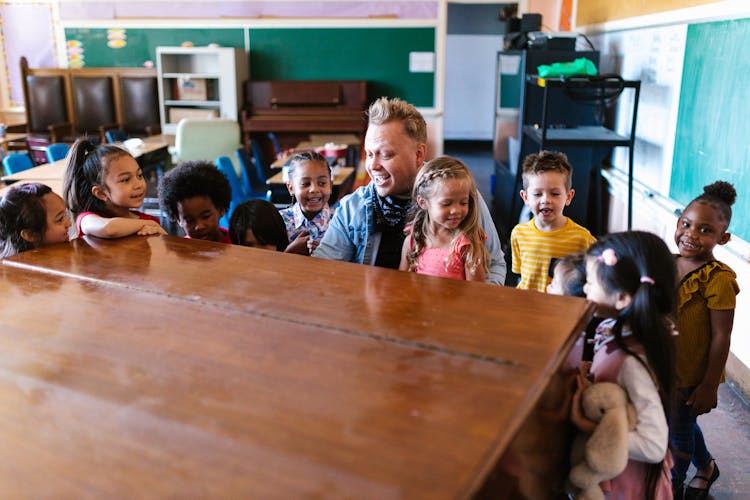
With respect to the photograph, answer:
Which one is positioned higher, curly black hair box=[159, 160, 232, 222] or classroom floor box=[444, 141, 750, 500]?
curly black hair box=[159, 160, 232, 222]

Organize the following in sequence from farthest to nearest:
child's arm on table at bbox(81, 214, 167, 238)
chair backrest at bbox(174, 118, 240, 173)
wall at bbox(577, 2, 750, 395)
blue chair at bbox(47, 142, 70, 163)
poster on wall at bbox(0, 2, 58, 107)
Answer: poster on wall at bbox(0, 2, 58, 107), chair backrest at bbox(174, 118, 240, 173), blue chair at bbox(47, 142, 70, 163), wall at bbox(577, 2, 750, 395), child's arm on table at bbox(81, 214, 167, 238)

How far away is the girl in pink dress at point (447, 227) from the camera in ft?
5.43

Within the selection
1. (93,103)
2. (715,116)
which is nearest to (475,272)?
(715,116)

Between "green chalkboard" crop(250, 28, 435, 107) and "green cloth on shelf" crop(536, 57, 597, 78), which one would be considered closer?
"green cloth on shelf" crop(536, 57, 597, 78)

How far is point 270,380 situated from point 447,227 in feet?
3.05

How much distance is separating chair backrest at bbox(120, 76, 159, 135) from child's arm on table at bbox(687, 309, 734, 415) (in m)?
7.44

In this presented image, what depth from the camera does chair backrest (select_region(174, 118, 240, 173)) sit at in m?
6.11

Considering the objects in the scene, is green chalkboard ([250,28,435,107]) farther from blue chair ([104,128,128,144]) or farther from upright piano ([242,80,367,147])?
blue chair ([104,128,128,144])

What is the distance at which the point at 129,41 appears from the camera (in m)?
8.27

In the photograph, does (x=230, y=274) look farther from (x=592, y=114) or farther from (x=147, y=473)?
(x=592, y=114)

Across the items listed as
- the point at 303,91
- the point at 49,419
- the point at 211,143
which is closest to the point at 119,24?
the point at 303,91

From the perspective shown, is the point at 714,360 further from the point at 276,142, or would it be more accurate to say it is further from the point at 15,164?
the point at 276,142

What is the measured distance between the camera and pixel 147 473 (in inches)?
26.4

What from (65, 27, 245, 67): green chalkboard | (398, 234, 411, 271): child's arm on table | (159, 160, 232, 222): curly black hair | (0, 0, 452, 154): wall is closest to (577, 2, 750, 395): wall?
(398, 234, 411, 271): child's arm on table
